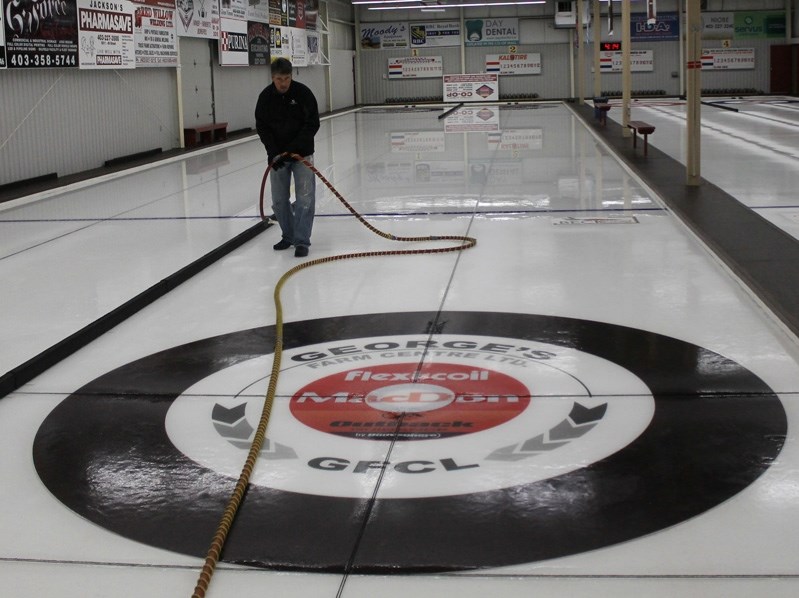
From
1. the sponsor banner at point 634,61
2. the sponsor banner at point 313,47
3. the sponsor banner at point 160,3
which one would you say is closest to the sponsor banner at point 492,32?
the sponsor banner at point 634,61

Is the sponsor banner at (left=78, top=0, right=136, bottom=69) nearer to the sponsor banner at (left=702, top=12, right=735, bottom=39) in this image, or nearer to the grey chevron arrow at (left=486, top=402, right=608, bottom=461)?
the grey chevron arrow at (left=486, top=402, right=608, bottom=461)

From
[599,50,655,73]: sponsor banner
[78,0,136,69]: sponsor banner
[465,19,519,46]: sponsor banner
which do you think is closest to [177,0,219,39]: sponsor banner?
[78,0,136,69]: sponsor banner

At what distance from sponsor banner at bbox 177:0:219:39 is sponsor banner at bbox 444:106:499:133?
6.03m

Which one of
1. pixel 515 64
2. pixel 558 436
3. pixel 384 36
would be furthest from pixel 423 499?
pixel 384 36

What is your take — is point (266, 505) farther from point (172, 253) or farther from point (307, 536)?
point (172, 253)

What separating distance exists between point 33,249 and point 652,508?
765 centimetres

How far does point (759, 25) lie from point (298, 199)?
120ft

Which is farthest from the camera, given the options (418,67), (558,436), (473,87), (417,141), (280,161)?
(418,67)

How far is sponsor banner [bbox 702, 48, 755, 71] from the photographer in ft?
134

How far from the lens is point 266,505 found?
12.1 ft

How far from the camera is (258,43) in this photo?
91.1 feet

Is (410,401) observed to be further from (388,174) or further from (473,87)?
(473,87)

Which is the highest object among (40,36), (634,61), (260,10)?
(260,10)

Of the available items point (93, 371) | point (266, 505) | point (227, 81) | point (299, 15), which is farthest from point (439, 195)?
point (299, 15)
